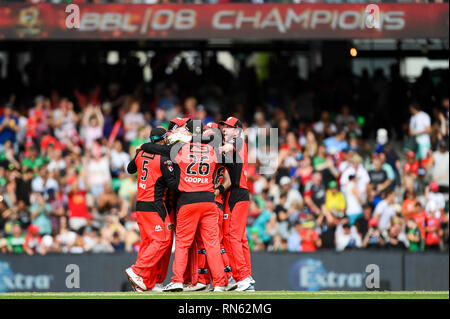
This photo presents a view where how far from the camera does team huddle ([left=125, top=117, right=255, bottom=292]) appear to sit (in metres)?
12.5

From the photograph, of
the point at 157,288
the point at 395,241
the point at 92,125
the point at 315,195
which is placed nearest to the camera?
the point at 157,288

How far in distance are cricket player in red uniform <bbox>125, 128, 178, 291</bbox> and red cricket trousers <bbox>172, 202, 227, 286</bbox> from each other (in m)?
0.37

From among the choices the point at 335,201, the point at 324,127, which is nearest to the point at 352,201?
the point at 335,201

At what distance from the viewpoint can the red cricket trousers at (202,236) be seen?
490 inches

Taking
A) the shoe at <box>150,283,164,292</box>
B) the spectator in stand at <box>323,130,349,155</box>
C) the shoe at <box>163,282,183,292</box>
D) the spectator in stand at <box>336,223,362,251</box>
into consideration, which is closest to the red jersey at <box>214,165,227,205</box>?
the shoe at <box>163,282,183,292</box>

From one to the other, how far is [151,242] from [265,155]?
7020 millimetres

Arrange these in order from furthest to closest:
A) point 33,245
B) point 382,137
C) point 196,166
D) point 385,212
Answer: point 382,137, point 385,212, point 33,245, point 196,166

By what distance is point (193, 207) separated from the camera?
40.9 feet

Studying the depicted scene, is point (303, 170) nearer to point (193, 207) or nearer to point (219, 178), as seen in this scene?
point (219, 178)

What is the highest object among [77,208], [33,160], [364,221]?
[33,160]

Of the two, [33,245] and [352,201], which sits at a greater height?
[352,201]

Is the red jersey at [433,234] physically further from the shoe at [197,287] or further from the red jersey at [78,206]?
the shoe at [197,287]
